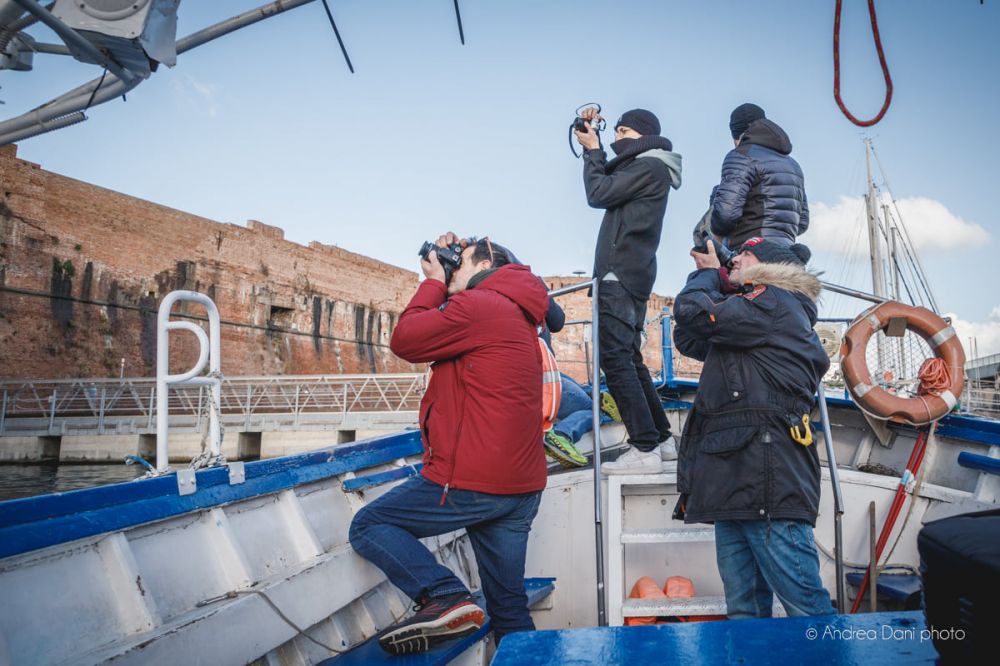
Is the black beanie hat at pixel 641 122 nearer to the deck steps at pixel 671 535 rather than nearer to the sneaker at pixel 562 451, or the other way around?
the sneaker at pixel 562 451

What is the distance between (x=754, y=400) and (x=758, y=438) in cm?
12

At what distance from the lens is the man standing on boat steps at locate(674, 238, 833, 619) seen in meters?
1.88

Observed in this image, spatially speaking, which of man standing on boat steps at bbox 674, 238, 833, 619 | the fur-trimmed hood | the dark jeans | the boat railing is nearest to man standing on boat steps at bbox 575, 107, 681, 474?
the dark jeans

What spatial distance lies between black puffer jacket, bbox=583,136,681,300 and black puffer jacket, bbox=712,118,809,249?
0.28 meters

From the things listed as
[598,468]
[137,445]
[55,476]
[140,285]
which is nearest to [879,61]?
[598,468]

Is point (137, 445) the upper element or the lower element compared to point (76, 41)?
lower

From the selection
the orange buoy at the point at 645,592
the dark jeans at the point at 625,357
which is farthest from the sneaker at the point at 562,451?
the orange buoy at the point at 645,592

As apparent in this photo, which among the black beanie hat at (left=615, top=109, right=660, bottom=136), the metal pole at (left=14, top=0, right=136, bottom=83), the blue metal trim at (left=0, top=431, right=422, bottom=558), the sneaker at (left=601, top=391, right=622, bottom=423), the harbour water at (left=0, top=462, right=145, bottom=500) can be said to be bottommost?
the harbour water at (left=0, top=462, right=145, bottom=500)

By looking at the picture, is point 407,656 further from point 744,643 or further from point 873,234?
point 873,234

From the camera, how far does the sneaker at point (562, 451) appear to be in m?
3.15

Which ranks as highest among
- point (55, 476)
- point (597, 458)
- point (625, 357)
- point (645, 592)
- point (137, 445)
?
point (625, 357)

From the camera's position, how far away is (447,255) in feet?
7.18

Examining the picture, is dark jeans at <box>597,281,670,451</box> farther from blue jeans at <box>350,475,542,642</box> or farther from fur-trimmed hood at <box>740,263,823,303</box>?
blue jeans at <box>350,475,542,642</box>

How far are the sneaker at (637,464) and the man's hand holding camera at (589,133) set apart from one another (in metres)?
1.41
